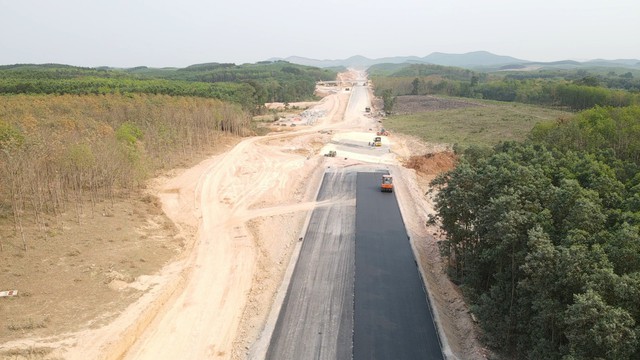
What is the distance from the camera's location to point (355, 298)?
22.0 m

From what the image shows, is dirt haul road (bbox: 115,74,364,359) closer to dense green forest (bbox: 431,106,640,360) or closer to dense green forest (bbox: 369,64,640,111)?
dense green forest (bbox: 431,106,640,360)

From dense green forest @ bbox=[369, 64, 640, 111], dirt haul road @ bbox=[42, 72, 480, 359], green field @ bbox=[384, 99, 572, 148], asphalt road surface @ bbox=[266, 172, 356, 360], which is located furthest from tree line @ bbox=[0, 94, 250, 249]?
dense green forest @ bbox=[369, 64, 640, 111]

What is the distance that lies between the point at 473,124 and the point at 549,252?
67805 millimetres

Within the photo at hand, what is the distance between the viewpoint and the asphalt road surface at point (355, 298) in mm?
18375

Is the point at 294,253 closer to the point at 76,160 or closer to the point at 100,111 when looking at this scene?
the point at 76,160

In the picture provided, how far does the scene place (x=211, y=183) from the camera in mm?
45156

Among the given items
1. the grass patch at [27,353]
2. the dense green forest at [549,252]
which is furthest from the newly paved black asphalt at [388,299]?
the grass patch at [27,353]

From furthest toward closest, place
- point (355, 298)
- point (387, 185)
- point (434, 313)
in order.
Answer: point (387, 185)
point (355, 298)
point (434, 313)

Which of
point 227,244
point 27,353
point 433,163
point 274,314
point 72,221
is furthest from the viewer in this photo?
point 433,163

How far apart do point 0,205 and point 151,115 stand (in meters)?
28.9

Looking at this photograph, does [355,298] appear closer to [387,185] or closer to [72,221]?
[387,185]

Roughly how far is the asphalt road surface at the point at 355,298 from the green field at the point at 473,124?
33.9m

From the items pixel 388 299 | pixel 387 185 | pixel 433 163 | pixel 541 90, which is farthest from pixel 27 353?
pixel 541 90

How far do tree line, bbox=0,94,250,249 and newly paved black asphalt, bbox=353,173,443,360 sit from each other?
70.6ft
